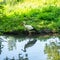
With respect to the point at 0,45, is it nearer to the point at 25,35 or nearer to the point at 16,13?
the point at 25,35

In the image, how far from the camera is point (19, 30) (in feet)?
59.7

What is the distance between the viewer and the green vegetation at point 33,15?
716 inches

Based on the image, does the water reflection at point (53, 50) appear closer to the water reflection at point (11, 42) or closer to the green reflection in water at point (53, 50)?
the green reflection in water at point (53, 50)

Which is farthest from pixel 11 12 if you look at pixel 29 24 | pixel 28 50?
pixel 28 50

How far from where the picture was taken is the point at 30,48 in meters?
13.9

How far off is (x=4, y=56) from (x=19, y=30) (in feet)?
20.6

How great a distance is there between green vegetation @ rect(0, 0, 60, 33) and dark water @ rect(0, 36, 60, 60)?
1140 millimetres

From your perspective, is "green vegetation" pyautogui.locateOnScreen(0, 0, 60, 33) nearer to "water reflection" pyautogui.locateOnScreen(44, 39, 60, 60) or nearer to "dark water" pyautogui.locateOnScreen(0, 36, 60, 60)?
"dark water" pyautogui.locateOnScreen(0, 36, 60, 60)

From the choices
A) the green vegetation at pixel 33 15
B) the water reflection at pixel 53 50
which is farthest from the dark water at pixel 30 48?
the green vegetation at pixel 33 15

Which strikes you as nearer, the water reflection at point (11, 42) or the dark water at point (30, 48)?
the dark water at point (30, 48)

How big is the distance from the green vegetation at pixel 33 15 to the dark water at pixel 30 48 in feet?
3.74

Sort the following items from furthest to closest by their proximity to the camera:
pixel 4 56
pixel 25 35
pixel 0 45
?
pixel 25 35 < pixel 0 45 < pixel 4 56

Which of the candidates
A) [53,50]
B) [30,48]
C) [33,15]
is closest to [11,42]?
[30,48]

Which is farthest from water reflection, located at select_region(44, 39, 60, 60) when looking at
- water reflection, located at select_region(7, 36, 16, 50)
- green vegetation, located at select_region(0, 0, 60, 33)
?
green vegetation, located at select_region(0, 0, 60, 33)
